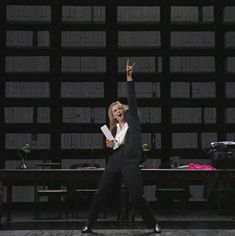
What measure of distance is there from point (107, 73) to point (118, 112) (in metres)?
3.75

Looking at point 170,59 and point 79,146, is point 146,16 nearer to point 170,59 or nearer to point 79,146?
point 170,59

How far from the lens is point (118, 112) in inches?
182

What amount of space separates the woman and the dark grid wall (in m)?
3.46

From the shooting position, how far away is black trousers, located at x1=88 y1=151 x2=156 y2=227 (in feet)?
15.1

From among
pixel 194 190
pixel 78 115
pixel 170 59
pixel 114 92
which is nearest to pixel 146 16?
pixel 170 59

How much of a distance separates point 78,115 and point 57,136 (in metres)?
0.47

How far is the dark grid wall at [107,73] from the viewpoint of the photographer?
820cm

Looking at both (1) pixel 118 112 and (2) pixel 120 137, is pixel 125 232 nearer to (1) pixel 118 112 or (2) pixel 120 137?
(2) pixel 120 137

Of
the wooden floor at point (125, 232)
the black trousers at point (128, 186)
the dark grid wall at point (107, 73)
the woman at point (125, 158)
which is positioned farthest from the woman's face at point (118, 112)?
the dark grid wall at point (107, 73)

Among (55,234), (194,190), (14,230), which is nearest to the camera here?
(55,234)

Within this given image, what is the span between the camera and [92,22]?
27.2 feet

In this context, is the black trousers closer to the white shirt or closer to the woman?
the woman

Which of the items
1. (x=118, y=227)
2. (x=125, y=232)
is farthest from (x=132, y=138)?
(x=118, y=227)

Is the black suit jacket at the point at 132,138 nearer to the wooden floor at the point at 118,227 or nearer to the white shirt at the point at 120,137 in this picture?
the white shirt at the point at 120,137
